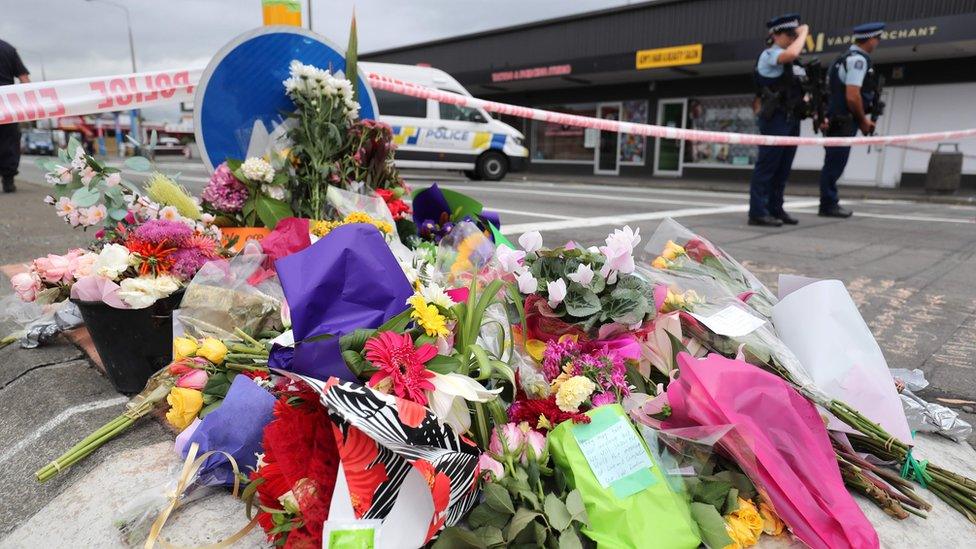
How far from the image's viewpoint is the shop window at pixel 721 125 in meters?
16.3

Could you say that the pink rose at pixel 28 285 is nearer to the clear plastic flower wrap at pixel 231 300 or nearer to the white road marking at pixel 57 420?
the white road marking at pixel 57 420

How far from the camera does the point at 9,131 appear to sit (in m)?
7.38

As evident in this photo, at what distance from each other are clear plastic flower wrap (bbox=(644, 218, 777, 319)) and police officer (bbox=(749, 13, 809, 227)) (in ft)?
13.8

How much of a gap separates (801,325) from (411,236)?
1.72 metres

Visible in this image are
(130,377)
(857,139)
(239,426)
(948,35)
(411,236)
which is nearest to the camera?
(239,426)

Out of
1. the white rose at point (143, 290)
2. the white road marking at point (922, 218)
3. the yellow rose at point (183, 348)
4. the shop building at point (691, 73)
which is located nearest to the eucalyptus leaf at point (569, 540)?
the yellow rose at point (183, 348)

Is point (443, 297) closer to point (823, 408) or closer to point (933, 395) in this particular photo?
point (823, 408)

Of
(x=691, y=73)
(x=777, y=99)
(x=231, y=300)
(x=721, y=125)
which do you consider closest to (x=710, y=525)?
(x=231, y=300)

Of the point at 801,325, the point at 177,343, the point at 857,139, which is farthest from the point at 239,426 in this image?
the point at 857,139

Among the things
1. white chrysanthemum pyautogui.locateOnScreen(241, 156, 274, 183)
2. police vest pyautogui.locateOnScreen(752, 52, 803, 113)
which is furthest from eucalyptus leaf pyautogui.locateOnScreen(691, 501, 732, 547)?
police vest pyautogui.locateOnScreen(752, 52, 803, 113)

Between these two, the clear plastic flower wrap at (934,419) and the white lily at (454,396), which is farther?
the clear plastic flower wrap at (934,419)

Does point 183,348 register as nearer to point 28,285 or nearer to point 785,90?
point 28,285

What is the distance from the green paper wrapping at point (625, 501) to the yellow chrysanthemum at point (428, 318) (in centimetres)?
39

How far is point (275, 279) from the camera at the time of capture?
6.93ft
